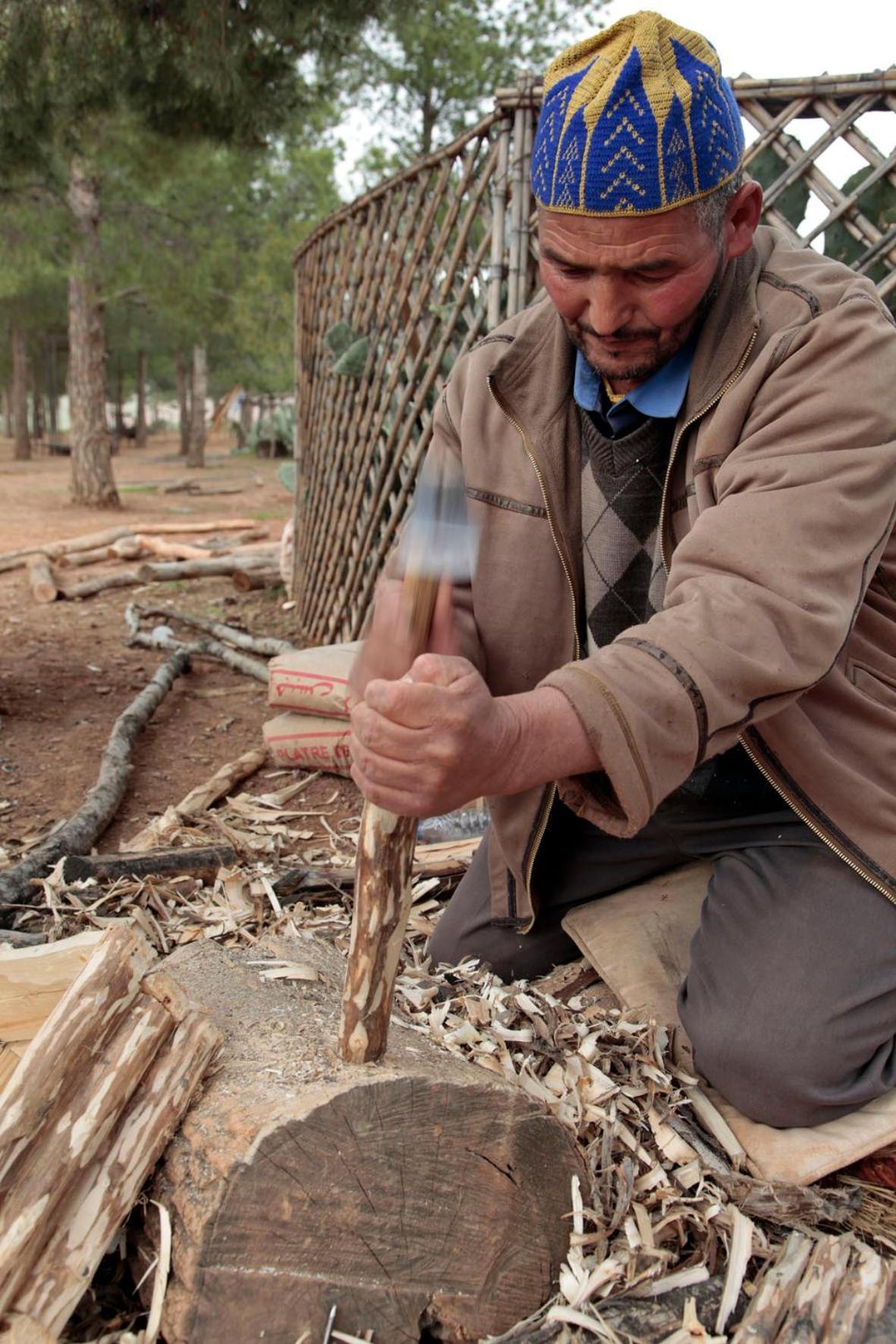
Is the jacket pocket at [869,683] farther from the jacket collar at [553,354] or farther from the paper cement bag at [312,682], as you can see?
the paper cement bag at [312,682]

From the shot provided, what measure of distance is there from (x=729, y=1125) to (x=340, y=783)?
87.1 inches

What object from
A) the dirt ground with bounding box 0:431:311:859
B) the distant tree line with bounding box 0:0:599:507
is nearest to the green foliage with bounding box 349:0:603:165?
the distant tree line with bounding box 0:0:599:507

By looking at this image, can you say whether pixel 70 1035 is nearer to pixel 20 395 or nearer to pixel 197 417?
pixel 20 395

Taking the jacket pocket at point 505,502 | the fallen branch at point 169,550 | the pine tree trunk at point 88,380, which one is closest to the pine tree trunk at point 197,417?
the pine tree trunk at point 88,380

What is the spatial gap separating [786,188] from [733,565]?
2120 millimetres

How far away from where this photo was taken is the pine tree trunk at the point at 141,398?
27.9m

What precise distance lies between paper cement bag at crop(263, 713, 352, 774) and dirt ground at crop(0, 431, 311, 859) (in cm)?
33

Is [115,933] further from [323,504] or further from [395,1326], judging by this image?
[323,504]

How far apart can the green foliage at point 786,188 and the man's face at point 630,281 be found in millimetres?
1667

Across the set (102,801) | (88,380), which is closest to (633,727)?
(102,801)

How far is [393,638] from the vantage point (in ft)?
5.06

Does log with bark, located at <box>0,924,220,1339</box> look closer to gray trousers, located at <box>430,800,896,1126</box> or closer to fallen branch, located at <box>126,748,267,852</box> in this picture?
gray trousers, located at <box>430,800,896,1126</box>

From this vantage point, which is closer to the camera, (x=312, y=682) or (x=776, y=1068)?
(x=776, y=1068)

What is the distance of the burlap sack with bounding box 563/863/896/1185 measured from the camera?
1.72m
